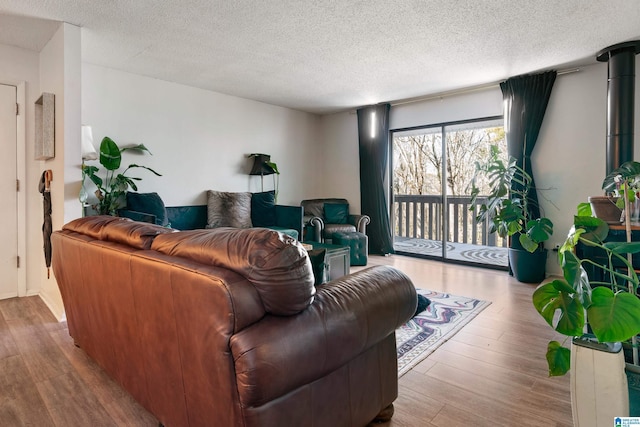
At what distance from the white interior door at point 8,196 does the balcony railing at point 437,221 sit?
4796 millimetres

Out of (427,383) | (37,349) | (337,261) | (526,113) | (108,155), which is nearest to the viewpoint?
(427,383)

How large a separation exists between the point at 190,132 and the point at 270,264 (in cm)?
397

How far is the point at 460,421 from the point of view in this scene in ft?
5.13

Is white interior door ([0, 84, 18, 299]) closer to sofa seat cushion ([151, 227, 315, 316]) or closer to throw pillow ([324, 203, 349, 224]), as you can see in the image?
sofa seat cushion ([151, 227, 315, 316])

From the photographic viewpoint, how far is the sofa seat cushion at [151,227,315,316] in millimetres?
1003

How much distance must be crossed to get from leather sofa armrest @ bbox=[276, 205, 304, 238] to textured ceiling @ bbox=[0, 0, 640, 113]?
1.63m

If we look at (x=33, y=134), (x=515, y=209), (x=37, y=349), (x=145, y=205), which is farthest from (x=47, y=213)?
(x=515, y=209)

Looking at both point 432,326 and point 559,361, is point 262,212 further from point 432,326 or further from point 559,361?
point 559,361

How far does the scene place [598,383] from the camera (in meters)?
1.21

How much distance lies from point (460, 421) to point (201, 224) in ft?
12.5

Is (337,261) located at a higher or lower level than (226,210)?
lower

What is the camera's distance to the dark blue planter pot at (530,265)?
3844mm

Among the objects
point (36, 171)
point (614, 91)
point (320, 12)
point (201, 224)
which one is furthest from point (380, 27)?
point (36, 171)

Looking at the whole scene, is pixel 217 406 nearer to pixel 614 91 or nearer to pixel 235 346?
pixel 235 346
